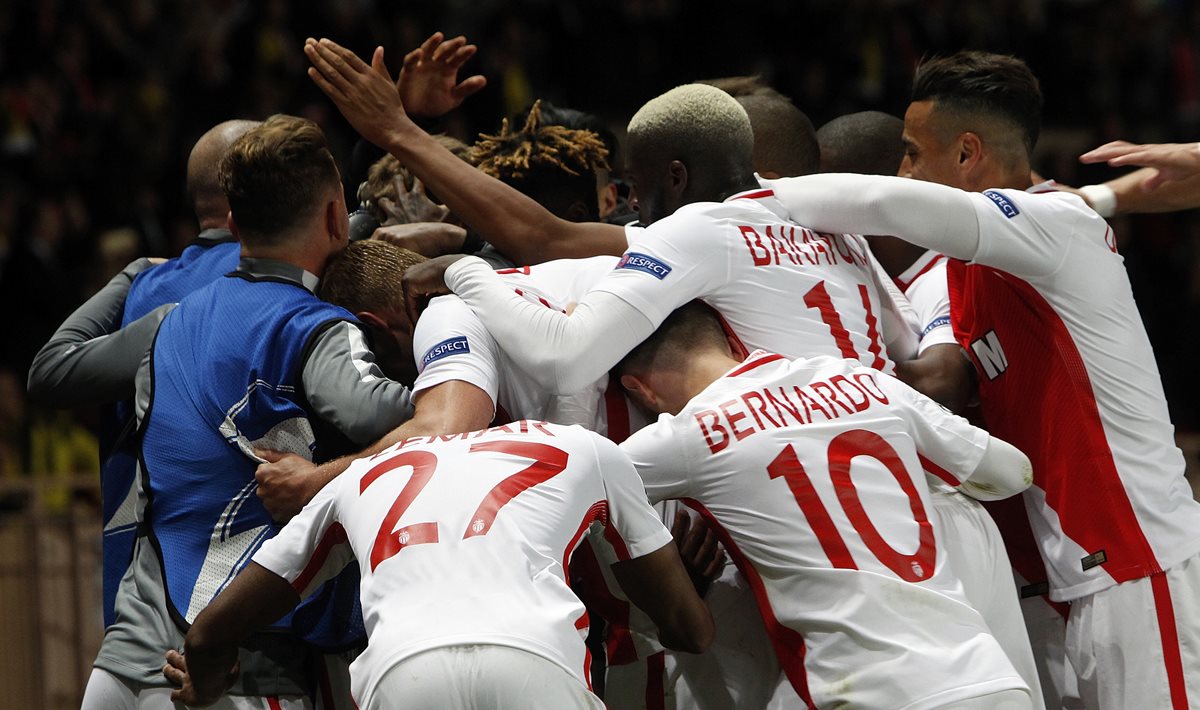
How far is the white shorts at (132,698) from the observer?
3639 mm

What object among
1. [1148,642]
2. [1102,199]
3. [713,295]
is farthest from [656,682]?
[1102,199]

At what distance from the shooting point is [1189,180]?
4301 mm

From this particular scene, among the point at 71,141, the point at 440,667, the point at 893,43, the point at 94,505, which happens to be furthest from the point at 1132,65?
the point at 440,667

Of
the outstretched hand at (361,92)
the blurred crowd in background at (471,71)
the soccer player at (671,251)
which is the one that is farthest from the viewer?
the blurred crowd in background at (471,71)

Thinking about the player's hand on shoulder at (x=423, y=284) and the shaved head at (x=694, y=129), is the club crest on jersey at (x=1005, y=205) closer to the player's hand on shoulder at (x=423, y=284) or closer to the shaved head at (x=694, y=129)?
the shaved head at (x=694, y=129)

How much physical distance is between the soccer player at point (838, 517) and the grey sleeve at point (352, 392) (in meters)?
0.60

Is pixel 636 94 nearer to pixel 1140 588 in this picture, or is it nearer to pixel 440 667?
pixel 1140 588

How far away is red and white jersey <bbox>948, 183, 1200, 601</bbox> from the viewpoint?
3863mm

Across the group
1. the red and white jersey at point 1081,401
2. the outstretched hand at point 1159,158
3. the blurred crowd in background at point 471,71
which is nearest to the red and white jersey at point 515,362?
the red and white jersey at point 1081,401

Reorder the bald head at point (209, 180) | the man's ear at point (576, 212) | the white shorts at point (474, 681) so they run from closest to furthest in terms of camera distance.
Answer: the white shorts at point (474, 681) < the bald head at point (209, 180) < the man's ear at point (576, 212)

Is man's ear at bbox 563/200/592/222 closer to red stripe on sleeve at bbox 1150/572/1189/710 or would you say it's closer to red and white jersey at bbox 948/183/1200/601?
red and white jersey at bbox 948/183/1200/601

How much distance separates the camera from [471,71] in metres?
11.9

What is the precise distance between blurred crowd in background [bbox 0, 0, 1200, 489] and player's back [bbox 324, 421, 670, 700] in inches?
251

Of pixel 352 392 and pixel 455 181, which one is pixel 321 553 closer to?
pixel 352 392
